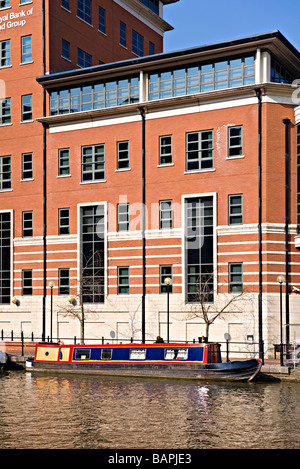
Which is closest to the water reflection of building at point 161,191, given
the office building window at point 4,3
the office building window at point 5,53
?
the office building window at point 5,53

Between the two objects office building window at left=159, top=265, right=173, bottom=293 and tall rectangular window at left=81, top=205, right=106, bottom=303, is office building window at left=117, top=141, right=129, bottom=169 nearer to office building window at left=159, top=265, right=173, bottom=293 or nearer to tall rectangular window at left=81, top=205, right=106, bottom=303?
tall rectangular window at left=81, top=205, right=106, bottom=303

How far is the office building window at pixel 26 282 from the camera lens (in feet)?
189

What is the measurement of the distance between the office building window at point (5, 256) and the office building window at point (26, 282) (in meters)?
1.54

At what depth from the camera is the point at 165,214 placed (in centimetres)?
5241

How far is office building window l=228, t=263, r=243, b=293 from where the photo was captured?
49.2m

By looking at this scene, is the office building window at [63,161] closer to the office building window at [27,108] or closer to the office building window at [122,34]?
the office building window at [27,108]

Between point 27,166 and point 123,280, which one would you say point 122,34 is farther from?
point 123,280

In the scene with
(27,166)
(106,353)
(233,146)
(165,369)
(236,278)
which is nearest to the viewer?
(165,369)

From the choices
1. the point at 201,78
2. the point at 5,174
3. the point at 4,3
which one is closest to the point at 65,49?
the point at 4,3

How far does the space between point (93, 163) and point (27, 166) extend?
6585 millimetres

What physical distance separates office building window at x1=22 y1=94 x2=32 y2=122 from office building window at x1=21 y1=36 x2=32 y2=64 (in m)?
3.17

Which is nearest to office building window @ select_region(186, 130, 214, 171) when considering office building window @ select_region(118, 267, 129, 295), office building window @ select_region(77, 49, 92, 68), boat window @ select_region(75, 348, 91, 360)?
office building window @ select_region(118, 267, 129, 295)
